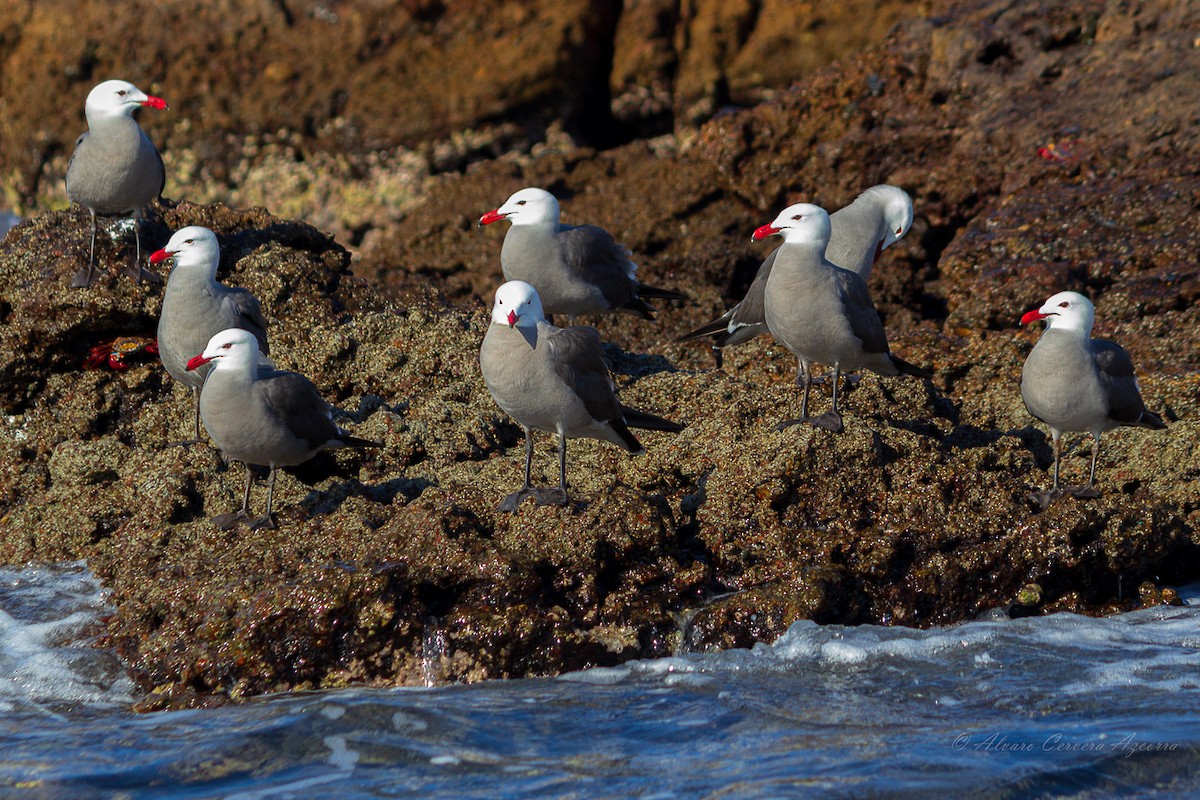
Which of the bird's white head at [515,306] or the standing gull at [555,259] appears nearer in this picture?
the bird's white head at [515,306]

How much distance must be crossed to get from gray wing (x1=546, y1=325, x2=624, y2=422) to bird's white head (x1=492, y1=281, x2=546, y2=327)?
0.49 feet

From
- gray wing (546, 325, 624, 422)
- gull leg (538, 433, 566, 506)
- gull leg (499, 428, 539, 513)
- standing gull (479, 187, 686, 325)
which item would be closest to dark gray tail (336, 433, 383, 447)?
gull leg (499, 428, 539, 513)

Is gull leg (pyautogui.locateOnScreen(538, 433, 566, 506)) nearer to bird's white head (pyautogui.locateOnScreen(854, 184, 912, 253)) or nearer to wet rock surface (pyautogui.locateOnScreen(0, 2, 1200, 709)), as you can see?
wet rock surface (pyautogui.locateOnScreen(0, 2, 1200, 709))

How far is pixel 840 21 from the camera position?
53.4 ft

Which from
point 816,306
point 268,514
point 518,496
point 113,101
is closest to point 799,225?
point 816,306

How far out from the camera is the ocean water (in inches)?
182

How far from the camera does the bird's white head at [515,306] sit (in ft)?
20.5

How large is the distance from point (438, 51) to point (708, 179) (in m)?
5.78

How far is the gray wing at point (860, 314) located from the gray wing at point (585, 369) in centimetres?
137

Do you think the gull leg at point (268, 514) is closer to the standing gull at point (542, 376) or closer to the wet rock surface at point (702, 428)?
the wet rock surface at point (702, 428)

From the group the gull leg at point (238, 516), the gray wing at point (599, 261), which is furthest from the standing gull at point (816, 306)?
the gull leg at point (238, 516)

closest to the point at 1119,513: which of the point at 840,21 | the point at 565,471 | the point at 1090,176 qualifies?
the point at 565,471

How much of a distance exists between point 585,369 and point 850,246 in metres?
2.92

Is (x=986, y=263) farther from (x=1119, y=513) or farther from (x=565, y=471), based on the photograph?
(x=565, y=471)
